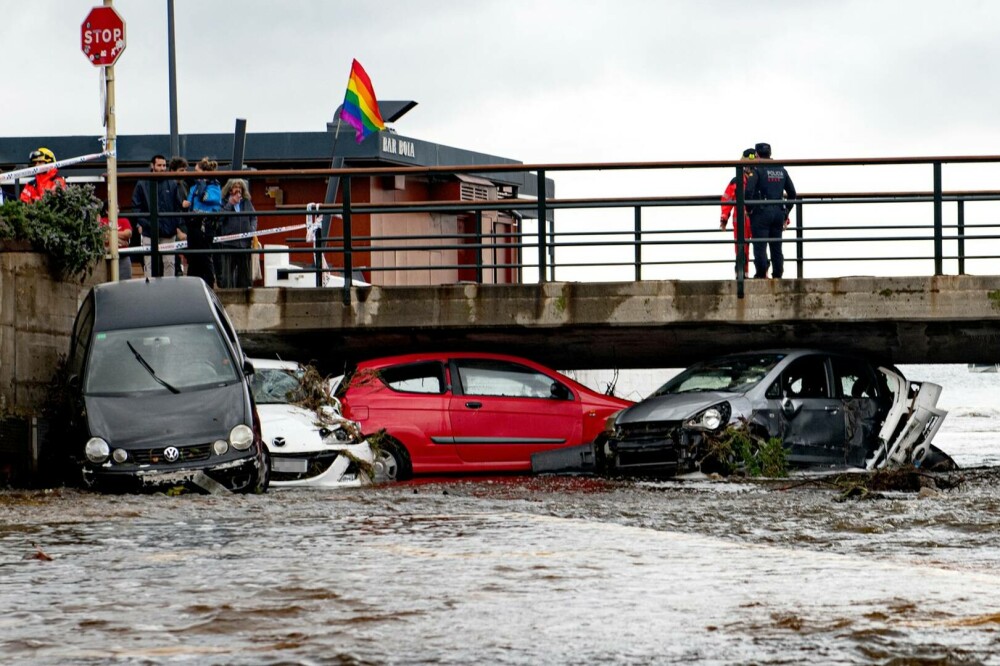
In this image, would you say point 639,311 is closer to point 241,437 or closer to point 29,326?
point 241,437

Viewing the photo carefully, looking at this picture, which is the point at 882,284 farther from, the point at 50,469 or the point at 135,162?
the point at 135,162

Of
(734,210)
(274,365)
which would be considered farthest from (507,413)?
(734,210)

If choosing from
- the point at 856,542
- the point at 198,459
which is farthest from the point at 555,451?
the point at 856,542

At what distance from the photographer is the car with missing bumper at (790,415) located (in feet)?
49.5

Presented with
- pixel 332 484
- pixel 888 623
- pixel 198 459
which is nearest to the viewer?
pixel 888 623

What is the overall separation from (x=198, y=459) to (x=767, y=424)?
5510mm

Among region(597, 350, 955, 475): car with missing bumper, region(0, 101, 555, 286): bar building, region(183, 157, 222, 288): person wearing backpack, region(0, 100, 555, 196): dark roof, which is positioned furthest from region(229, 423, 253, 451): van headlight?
region(0, 100, 555, 196): dark roof

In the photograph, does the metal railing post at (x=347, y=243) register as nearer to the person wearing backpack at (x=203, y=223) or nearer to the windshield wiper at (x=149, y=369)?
the person wearing backpack at (x=203, y=223)

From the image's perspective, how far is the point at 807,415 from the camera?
51.5 feet

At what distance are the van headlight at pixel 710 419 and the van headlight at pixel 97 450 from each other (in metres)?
5.32

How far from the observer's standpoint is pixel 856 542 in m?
8.89

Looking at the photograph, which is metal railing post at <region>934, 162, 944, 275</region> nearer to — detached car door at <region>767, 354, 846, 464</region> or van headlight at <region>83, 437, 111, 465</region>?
detached car door at <region>767, 354, 846, 464</region>

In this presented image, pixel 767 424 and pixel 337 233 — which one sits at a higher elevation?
pixel 337 233

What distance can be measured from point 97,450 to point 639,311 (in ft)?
22.9
